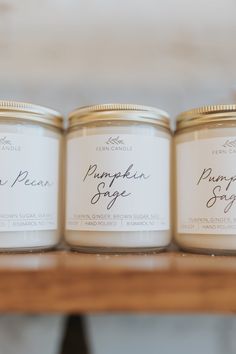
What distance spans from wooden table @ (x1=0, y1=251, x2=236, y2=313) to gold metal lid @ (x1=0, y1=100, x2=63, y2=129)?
0.55 feet

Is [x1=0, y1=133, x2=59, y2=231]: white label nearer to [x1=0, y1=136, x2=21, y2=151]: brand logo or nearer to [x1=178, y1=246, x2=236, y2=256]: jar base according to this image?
[x1=0, y1=136, x2=21, y2=151]: brand logo

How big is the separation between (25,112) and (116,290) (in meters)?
0.21

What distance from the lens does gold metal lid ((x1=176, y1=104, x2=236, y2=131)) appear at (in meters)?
0.44

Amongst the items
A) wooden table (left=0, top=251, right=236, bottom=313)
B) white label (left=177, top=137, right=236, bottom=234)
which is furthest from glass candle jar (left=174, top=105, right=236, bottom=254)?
wooden table (left=0, top=251, right=236, bottom=313)

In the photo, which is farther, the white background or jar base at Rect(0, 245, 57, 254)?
the white background

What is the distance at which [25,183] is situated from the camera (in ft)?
1.41

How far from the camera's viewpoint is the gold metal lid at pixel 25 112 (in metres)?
0.44

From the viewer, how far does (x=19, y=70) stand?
1.89 feet

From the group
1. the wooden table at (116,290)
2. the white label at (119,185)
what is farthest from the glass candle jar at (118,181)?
the wooden table at (116,290)

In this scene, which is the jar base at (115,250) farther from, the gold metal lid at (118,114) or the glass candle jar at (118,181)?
the gold metal lid at (118,114)

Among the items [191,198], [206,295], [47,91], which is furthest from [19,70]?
[206,295]

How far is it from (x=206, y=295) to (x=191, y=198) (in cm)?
14

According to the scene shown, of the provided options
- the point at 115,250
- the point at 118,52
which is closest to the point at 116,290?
the point at 115,250

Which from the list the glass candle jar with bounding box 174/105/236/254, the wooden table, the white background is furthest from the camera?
the white background
